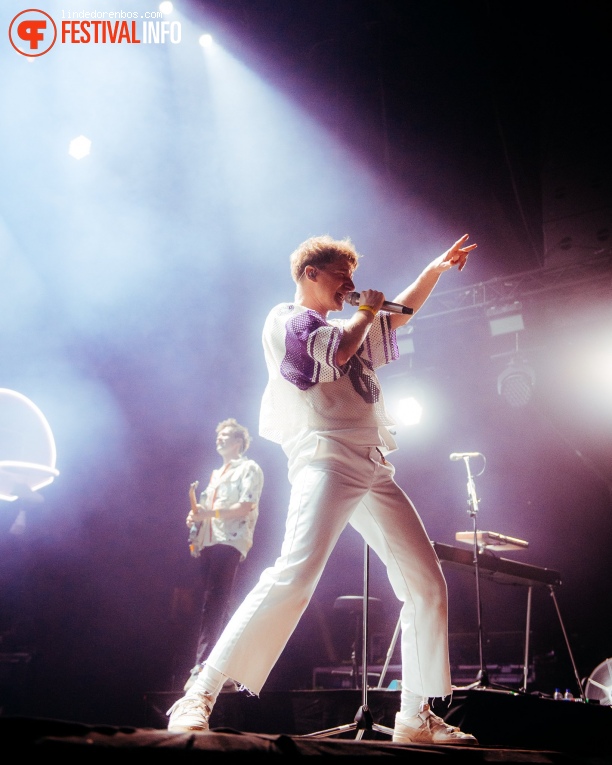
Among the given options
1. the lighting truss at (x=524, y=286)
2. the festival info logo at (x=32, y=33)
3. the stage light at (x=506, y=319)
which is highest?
the festival info logo at (x=32, y=33)

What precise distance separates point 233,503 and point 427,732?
2911mm

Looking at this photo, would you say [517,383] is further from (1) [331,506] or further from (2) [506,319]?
(1) [331,506]

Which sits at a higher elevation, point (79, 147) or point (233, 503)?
point (79, 147)

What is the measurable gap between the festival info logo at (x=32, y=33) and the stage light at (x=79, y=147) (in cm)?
80

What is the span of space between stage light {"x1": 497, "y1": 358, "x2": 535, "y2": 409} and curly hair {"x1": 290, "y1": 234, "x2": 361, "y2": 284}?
5.43 m

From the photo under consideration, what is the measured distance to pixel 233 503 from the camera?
4797mm

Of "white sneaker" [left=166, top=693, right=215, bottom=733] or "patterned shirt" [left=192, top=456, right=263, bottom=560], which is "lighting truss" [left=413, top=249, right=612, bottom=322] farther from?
"white sneaker" [left=166, top=693, right=215, bottom=733]

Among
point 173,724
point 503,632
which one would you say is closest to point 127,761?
point 173,724

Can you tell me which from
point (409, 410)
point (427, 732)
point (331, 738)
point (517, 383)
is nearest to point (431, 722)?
point (427, 732)

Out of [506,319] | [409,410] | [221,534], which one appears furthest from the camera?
[409,410]

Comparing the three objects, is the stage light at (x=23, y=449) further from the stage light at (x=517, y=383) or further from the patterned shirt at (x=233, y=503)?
the stage light at (x=517, y=383)

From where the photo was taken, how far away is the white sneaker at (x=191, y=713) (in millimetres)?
1732

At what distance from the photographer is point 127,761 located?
3.65 feet

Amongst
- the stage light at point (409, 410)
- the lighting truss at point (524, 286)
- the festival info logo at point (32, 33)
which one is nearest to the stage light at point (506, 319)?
the lighting truss at point (524, 286)
